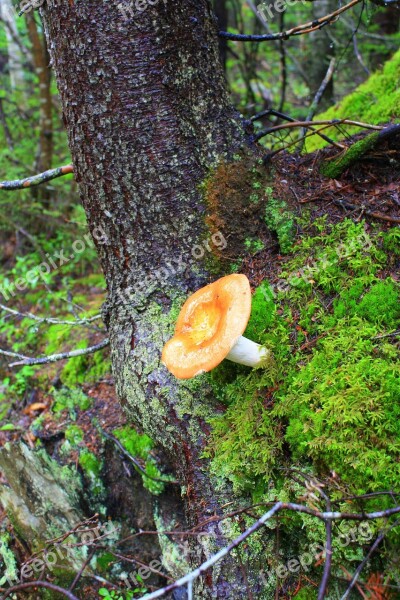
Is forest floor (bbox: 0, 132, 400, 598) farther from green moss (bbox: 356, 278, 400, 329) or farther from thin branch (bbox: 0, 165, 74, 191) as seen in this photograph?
thin branch (bbox: 0, 165, 74, 191)

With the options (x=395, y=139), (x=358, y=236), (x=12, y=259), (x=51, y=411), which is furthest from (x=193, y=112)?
(x=12, y=259)

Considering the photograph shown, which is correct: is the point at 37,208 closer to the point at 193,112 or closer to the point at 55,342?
the point at 55,342

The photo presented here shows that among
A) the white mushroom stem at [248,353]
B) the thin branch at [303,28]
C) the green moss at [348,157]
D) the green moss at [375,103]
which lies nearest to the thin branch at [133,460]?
the white mushroom stem at [248,353]

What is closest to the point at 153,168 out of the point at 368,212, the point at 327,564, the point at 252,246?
the point at 252,246

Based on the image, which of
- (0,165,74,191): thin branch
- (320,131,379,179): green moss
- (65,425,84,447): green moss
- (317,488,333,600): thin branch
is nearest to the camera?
(317,488,333,600): thin branch

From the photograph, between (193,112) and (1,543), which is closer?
(193,112)

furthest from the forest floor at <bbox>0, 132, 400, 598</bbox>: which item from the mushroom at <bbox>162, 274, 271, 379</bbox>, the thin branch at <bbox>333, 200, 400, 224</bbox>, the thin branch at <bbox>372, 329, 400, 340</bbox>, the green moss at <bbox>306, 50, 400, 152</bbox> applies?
the green moss at <bbox>306, 50, 400, 152</bbox>
